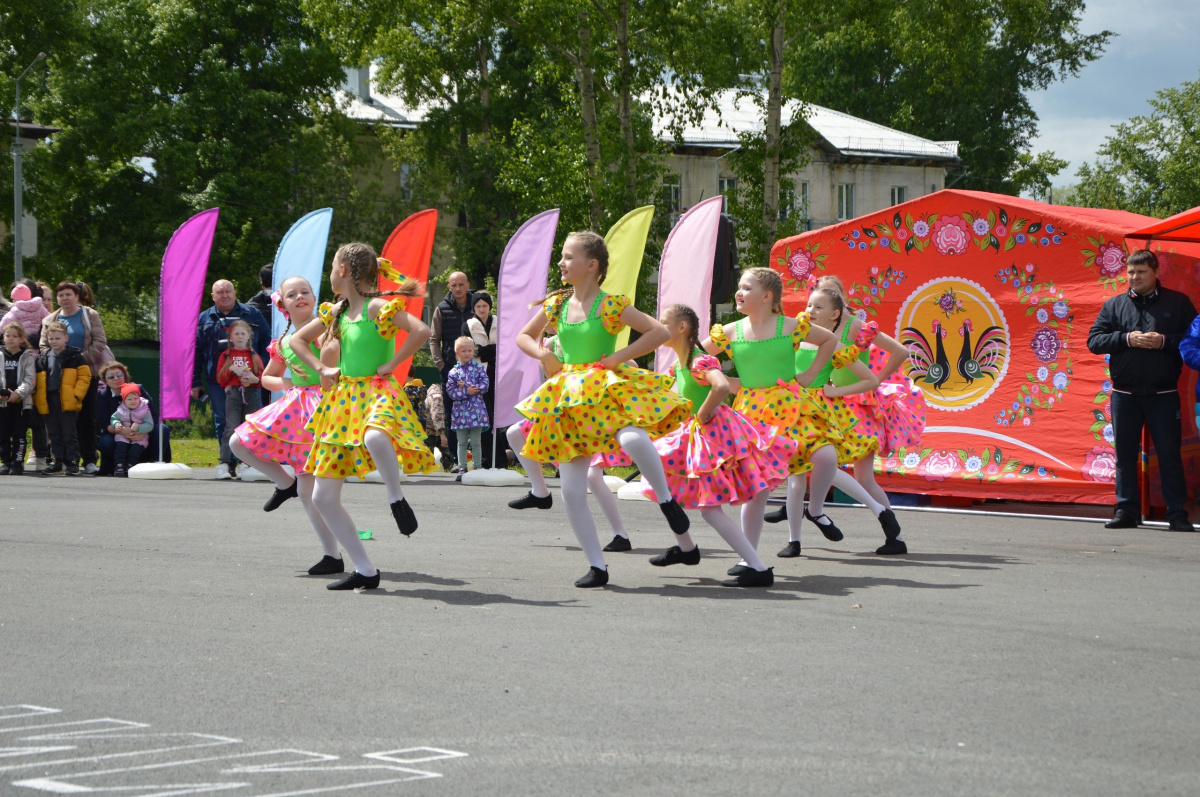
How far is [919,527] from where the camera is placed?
11.4 metres

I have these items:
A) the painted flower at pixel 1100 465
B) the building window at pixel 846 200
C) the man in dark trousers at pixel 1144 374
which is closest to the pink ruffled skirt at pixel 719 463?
the man in dark trousers at pixel 1144 374

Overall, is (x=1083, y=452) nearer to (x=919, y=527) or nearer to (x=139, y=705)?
(x=919, y=527)

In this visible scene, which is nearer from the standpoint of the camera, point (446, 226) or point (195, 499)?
point (195, 499)

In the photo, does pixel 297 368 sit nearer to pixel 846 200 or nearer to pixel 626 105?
pixel 626 105

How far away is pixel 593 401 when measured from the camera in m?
7.31

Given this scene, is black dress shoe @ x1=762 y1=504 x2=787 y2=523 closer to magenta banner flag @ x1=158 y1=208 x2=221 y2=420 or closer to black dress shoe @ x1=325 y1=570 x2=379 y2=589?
black dress shoe @ x1=325 y1=570 x2=379 y2=589

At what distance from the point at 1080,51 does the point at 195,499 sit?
156 ft

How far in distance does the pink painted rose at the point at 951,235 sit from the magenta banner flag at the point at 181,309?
820cm

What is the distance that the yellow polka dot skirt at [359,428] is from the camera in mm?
7195

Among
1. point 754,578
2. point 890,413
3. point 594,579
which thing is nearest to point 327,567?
point 594,579

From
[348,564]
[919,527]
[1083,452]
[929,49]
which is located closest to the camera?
[348,564]

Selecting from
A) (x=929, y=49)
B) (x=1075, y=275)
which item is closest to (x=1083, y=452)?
(x=1075, y=275)

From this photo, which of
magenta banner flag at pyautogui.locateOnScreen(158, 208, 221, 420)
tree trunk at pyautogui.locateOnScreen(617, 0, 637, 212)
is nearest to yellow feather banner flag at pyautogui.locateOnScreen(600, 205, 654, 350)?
magenta banner flag at pyautogui.locateOnScreen(158, 208, 221, 420)

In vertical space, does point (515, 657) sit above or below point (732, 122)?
below
